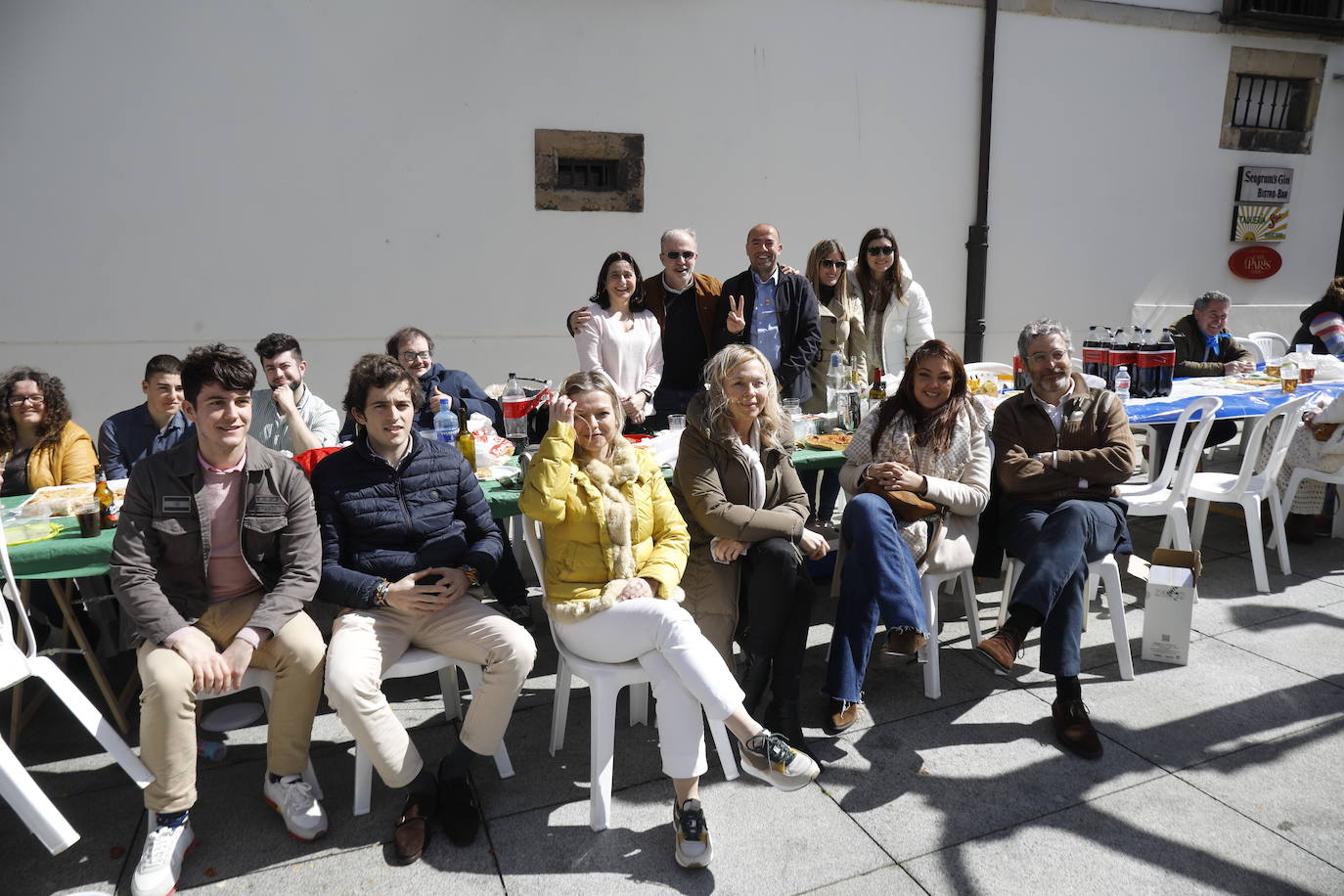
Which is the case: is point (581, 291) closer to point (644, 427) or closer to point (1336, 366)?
point (644, 427)

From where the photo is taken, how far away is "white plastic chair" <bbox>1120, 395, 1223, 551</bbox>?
373 cm

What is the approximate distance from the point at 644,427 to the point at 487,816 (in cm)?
204

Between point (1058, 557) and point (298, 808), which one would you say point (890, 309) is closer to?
point (1058, 557)

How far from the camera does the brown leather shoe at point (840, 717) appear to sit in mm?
2754

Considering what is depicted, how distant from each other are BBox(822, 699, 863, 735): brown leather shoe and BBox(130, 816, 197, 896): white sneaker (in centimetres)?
180

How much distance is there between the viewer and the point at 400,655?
2.47 m

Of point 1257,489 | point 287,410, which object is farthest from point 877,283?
point 287,410

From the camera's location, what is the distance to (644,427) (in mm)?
4082

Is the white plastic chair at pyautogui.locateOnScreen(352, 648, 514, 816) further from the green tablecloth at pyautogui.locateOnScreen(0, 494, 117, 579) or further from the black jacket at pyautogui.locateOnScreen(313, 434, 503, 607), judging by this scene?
the green tablecloth at pyautogui.locateOnScreen(0, 494, 117, 579)

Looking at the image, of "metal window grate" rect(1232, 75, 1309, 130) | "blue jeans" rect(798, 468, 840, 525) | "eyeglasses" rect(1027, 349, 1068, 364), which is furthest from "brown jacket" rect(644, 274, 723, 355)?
"metal window grate" rect(1232, 75, 1309, 130)

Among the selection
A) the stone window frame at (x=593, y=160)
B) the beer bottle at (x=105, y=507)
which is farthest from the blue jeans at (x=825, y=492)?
the stone window frame at (x=593, y=160)

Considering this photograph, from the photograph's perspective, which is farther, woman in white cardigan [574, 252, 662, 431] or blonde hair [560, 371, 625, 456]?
woman in white cardigan [574, 252, 662, 431]

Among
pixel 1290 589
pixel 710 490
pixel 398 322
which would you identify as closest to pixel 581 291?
pixel 398 322

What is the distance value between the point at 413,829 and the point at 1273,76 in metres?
9.95
